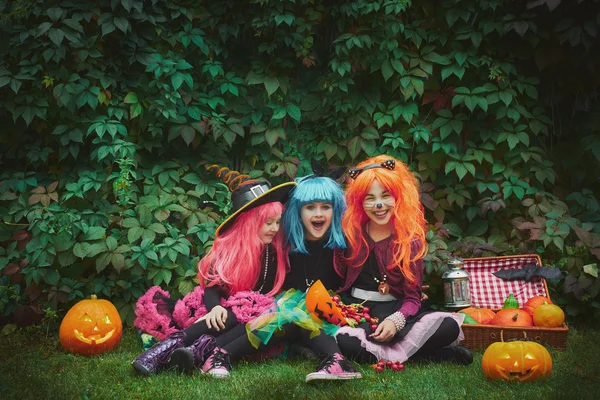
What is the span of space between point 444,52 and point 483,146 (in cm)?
85

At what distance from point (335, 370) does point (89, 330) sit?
164 centimetres

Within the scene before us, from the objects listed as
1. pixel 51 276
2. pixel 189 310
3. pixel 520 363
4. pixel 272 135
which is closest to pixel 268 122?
pixel 272 135

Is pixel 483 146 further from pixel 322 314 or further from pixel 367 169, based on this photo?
pixel 322 314

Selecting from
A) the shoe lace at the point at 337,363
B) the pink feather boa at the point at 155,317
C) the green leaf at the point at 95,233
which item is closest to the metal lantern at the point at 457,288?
the shoe lace at the point at 337,363

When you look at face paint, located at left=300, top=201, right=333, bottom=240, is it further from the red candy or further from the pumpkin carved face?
the pumpkin carved face

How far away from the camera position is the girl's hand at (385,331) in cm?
370

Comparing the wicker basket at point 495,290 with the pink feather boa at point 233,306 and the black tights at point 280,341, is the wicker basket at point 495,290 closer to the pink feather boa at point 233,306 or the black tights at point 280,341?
the black tights at point 280,341

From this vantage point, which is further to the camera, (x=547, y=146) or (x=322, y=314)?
(x=547, y=146)

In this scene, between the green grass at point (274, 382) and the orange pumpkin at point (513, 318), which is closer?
the green grass at point (274, 382)

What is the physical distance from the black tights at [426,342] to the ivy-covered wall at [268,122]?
103cm

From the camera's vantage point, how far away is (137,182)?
5.27 metres

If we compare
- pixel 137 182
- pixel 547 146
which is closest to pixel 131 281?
pixel 137 182

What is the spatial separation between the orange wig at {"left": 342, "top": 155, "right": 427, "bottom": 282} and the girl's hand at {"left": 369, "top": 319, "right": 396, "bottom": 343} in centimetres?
31

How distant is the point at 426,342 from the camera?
3775 millimetres
